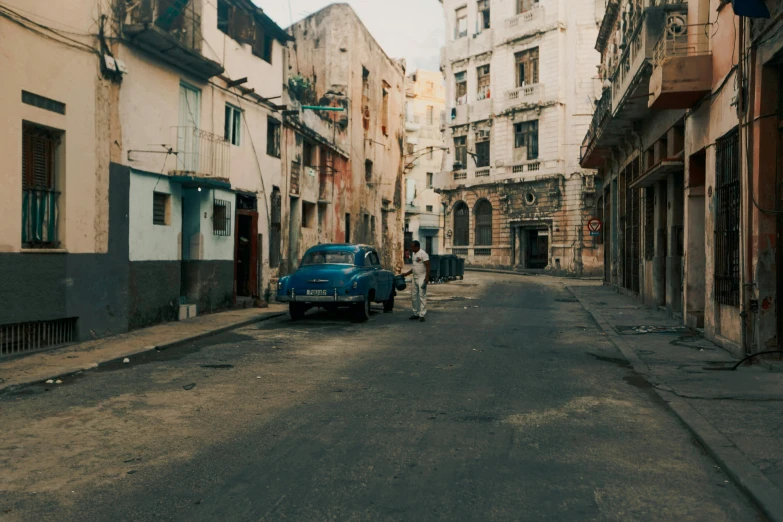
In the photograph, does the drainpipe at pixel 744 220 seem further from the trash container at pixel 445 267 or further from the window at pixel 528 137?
the window at pixel 528 137

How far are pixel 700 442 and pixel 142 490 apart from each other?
4156 millimetres

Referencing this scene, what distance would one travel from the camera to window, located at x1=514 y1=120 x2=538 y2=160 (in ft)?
142

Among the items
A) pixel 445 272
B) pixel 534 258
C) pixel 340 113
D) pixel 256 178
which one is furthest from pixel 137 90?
pixel 534 258

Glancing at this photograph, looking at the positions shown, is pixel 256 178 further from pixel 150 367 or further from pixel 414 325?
pixel 150 367

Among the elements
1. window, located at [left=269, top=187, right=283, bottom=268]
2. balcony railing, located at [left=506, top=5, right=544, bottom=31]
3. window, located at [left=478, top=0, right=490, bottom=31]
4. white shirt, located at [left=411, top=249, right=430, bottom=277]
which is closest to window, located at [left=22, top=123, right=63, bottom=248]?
white shirt, located at [left=411, top=249, right=430, bottom=277]

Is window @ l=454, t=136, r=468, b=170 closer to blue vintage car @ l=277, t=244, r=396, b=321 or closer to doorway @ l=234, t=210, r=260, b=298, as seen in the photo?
doorway @ l=234, t=210, r=260, b=298

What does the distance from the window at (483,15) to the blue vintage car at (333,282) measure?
116ft

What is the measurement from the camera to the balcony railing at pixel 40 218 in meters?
10.2

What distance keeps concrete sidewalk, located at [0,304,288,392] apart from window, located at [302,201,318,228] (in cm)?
815

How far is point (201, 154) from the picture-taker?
51.5ft

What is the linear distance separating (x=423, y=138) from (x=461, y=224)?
22637 millimetres

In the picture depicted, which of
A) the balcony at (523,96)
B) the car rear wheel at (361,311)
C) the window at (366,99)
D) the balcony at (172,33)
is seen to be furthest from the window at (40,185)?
the balcony at (523,96)

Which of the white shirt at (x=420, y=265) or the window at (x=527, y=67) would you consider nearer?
the white shirt at (x=420, y=265)

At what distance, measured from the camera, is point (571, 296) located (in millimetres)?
23625
